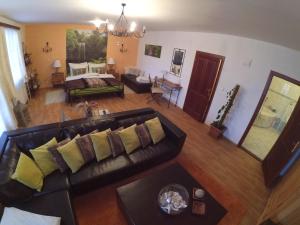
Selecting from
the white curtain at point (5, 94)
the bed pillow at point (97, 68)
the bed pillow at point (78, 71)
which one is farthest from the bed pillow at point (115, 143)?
the bed pillow at point (97, 68)

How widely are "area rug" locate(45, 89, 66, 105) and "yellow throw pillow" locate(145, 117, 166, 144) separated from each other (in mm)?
3712

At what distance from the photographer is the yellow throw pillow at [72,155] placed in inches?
92.4

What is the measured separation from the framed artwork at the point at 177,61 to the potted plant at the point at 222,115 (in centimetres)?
202

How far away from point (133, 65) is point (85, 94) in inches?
136

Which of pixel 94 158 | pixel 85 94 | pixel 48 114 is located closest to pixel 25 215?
pixel 94 158

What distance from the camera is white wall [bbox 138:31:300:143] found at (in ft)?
10.8

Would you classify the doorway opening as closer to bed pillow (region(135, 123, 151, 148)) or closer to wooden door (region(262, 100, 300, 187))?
wooden door (region(262, 100, 300, 187))

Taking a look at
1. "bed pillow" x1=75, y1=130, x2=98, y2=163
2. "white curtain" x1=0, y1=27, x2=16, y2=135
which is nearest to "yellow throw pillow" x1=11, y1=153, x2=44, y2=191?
→ "bed pillow" x1=75, y1=130, x2=98, y2=163

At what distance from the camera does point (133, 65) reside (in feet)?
26.9

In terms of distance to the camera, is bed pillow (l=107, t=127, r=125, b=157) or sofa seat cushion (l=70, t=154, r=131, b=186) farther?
bed pillow (l=107, t=127, r=125, b=157)

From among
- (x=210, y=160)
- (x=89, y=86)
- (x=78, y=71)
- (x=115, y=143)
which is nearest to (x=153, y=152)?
(x=115, y=143)

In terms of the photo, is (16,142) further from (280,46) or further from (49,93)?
(280,46)

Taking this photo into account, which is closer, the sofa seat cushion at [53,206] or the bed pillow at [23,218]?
the bed pillow at [23,218]

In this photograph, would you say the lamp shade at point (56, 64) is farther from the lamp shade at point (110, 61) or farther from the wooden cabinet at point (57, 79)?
the lamp shade at point (110, 61)
